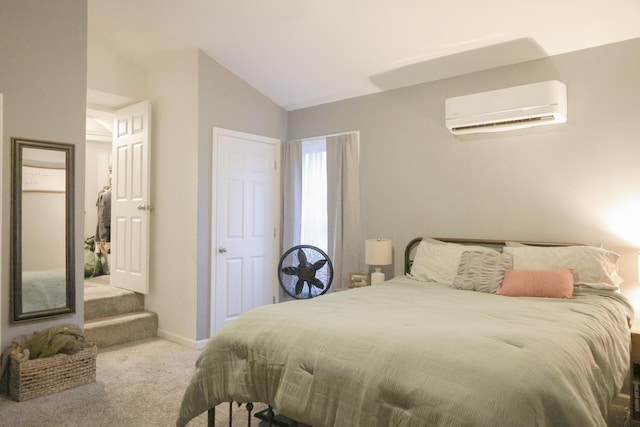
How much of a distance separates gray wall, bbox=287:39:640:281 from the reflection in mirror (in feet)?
8.32

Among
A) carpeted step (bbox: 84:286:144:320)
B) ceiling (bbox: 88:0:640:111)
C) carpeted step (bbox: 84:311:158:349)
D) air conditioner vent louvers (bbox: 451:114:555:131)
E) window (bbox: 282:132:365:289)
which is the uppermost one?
ceiling (bbox: 88:0:640:111)

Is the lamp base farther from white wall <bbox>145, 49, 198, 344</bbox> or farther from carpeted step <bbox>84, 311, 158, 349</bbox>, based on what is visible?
carpeted step <bbox>84, 311, 158, 349</bbox>

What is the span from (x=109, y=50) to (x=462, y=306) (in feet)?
13.1

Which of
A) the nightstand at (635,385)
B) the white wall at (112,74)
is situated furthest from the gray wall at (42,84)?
the nightstand at (635,385)

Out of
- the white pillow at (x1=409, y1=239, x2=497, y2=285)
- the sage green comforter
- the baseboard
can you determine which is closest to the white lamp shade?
the white pillow at (x1=409, y1=239, x2=497, y2=285)

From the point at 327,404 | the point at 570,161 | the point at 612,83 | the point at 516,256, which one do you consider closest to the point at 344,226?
the point at 516,256

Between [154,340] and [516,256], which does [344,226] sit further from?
[154,340]

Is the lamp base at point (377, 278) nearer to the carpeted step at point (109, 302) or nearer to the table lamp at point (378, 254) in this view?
the table lamp at point (378, 254)

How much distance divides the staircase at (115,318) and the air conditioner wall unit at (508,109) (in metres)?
3.38

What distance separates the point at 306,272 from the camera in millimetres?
3828

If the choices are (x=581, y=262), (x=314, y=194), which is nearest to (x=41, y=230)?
(x=314, y=194)

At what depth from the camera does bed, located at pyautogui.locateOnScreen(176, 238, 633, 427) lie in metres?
1.42

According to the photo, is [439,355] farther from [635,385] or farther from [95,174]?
[95,174]

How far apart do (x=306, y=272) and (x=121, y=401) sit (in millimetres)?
1690
